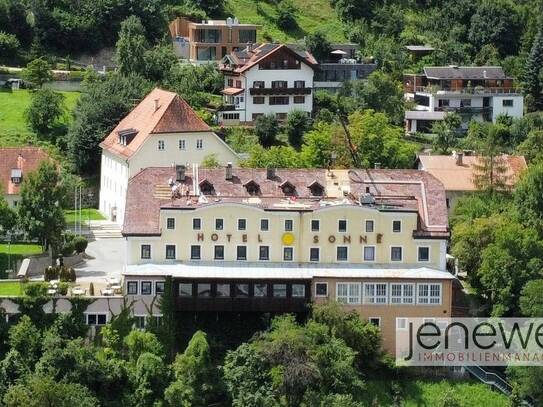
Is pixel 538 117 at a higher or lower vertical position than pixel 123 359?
higher

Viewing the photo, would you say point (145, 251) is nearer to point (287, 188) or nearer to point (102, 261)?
point (102, 261)

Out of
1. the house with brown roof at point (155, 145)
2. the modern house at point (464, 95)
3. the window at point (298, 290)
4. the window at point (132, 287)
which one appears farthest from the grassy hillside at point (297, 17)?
the window at point (132, 287)

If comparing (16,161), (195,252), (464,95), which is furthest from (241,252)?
(464,95)

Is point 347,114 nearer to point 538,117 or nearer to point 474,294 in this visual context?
point 538,117

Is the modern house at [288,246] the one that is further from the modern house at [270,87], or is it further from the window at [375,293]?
the modern house at [270,87]

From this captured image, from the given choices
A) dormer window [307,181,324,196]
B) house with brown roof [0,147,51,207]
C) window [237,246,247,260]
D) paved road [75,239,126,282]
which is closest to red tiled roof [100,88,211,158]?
house with brown roof [0,147,51,207]

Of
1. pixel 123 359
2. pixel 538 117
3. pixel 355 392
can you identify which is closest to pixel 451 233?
pixel 355 392

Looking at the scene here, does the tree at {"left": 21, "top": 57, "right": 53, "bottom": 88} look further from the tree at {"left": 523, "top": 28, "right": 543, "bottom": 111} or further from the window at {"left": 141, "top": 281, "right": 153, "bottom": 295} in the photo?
the tree at {"left": 523, "top": 28, "right": 543, "bottom": 111}
